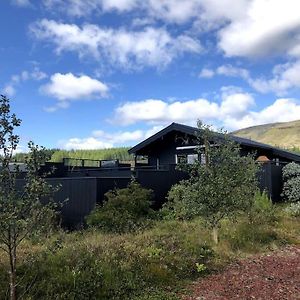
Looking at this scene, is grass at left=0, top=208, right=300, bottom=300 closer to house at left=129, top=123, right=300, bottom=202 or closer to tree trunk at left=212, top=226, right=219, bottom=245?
tree trunk at left=212, top=226, right=219, bottom=245

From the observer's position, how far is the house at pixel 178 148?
836 inches

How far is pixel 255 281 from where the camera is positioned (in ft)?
24.6

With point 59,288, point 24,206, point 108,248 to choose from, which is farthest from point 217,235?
point 24,206

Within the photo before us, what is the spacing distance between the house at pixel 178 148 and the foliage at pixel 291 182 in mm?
3049

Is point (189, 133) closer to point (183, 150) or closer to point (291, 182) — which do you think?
point (183, 150)

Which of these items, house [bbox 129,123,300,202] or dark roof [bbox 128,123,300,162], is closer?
house [bbox 129,123,300,202]

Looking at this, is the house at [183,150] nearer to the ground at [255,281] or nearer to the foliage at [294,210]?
the foliage at [294,210]

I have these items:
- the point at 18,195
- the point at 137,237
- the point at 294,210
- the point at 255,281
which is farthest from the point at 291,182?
the point at 18,195

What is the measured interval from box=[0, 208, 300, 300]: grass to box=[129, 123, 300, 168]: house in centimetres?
1030

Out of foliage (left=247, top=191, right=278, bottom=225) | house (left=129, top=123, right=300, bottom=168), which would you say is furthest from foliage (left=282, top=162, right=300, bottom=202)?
house (left=129, top=123, right=300, bottom=168)

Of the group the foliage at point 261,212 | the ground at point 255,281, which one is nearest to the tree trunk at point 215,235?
the ground at point 255,281

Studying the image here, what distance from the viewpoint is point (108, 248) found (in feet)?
26.2

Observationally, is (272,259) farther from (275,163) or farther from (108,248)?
(275,163)

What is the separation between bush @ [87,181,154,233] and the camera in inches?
424
